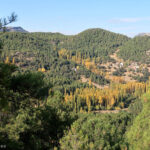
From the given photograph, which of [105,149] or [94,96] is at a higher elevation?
[105,149]

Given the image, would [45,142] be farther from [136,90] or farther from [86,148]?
[136,90]

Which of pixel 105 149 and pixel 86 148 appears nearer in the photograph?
pixel 86 148

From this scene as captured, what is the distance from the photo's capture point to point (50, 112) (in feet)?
76.2

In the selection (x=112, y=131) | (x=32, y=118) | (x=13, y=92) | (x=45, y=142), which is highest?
(x=13, y=92)

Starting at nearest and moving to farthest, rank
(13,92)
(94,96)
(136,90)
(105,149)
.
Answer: (13,92)
(105,149)
(94,96)
(136,90)


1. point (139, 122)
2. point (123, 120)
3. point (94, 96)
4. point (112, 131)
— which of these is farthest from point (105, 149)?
point (94, 96)

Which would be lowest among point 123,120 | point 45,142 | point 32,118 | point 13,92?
point 123,120

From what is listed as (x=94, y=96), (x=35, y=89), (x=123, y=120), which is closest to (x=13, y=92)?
(x=35, y=89)

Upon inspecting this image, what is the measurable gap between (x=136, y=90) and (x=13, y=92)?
161674mm

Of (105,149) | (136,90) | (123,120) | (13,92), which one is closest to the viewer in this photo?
(13,92)

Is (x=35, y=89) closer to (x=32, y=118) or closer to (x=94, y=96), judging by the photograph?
(x=32, y=118)

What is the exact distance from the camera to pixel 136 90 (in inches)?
6516

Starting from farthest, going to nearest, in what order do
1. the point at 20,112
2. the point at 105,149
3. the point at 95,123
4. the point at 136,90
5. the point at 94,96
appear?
the point at 136,90, the point at 94,96, the point at 95,123, the point at 20,112, the point at 105,149

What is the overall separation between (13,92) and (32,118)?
656cm
